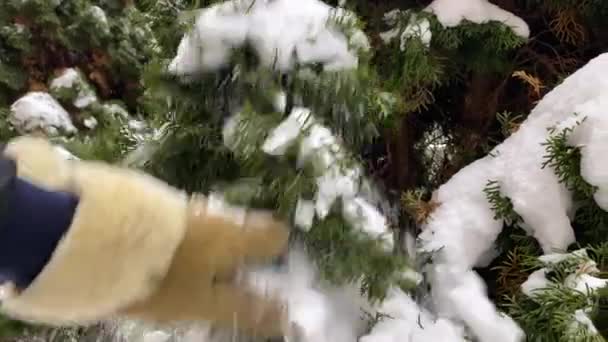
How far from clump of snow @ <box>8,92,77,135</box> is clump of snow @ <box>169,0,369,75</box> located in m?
1.23

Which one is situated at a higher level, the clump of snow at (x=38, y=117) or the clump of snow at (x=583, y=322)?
the clump of snow at (x=583, y=322)

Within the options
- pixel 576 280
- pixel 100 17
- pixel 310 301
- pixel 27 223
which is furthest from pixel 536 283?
pixel 100 17

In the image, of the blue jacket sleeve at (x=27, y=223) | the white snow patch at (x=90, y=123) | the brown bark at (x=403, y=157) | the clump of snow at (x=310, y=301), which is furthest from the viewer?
the white snow patch at (x=90, y=123)

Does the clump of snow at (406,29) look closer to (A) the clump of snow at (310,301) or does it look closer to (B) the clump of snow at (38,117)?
(A) the clump of snow at (310,301)

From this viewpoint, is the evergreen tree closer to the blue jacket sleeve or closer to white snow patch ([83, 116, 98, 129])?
the blue jacket sleeve

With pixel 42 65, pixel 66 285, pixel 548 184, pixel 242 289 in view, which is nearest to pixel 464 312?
pixel 548 184

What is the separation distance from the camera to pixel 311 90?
681 millimetres

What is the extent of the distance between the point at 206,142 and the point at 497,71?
0.34m

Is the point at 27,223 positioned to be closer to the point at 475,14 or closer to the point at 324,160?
the point at 324,160

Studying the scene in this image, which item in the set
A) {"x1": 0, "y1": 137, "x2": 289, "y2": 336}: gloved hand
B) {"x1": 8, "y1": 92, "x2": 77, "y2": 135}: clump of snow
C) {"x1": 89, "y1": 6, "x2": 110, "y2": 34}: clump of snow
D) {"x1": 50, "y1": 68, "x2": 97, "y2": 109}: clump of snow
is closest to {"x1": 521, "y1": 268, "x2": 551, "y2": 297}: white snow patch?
{"x1": 0, "y1": 137, "x2": 289, "y2": 336}: gloved hand

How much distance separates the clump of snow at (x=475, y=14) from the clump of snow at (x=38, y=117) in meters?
1.24

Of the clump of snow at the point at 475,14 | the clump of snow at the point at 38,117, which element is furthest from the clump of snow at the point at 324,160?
the clump of snow at the point at 38,117

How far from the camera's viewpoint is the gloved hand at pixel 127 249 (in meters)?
0.52

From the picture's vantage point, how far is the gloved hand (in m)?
0.52
